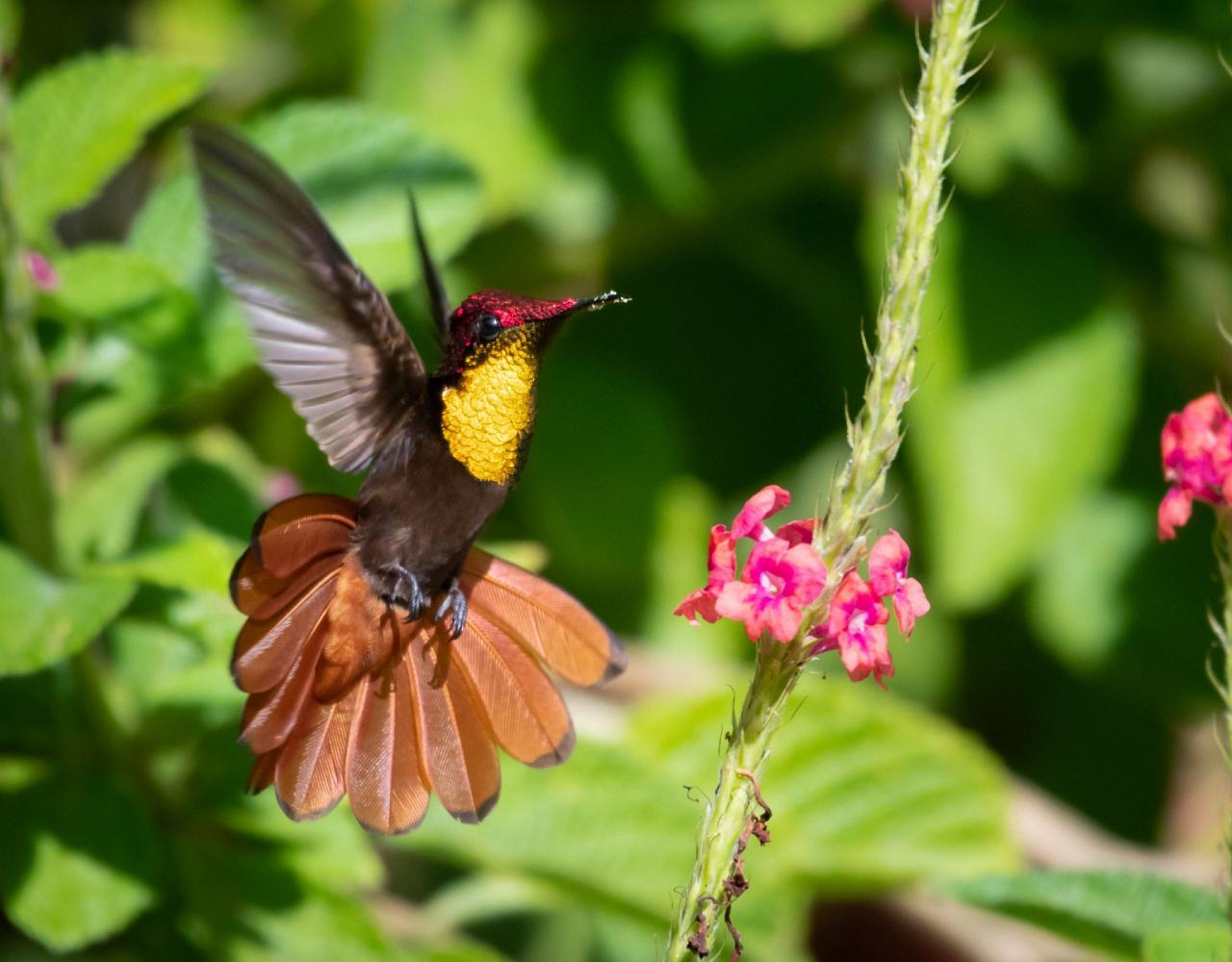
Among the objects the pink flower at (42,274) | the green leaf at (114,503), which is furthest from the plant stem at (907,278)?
the green leaf at (114,503)

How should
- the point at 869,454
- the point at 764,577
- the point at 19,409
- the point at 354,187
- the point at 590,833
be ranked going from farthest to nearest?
the point at 590,833 < the point at 354,187 < the point at 19,409 < the point at 764,577 < the point at 869,454

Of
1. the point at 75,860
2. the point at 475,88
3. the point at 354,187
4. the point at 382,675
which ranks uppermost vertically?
the point at 475,88

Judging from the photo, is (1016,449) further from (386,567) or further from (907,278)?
(907,278)

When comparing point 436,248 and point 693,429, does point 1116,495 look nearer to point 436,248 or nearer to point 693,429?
point 693,429

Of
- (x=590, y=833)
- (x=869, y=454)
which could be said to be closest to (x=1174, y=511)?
(x=869, y=454)

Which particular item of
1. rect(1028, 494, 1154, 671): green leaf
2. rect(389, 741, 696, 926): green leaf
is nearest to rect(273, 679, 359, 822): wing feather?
rect(389, 741, 696, 926): green leaf

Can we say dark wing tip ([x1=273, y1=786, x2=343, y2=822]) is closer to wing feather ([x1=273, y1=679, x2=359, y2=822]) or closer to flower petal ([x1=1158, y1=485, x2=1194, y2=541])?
wing feather ([x1=273, y1=679, x2=359, y2=822])
